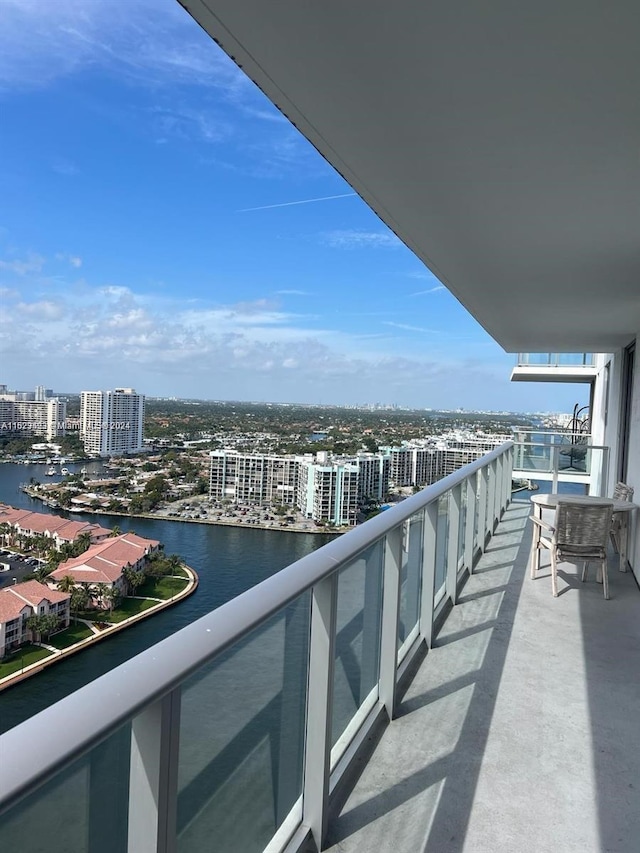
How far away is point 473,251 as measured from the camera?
14.0 feet

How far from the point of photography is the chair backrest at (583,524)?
5242 millimetres

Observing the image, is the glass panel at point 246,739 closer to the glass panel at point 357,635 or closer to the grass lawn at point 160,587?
the glass panel at point 357,635

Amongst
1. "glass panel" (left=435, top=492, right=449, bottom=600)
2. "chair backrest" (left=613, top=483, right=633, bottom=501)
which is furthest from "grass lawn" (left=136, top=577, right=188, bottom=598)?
"chair backrest" (left=613, top=483, right=633, bottom=501)

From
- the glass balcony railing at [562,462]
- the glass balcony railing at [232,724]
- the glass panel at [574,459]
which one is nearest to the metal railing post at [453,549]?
the glass balcony railing at [232,724]

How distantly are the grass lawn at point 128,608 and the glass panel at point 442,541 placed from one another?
3.28 m

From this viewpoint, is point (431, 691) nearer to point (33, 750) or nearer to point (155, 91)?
point (33, 750)

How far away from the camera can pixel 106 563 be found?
673 cm

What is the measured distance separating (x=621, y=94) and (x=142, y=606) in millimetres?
6162

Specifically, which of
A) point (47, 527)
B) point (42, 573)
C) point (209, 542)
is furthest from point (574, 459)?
point (42, 573)

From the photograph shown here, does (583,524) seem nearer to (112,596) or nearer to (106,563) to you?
(112,596)

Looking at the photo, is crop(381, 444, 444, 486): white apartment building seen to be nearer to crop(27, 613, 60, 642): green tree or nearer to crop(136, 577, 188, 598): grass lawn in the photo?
crop(136, 577, 188, 598): grass lawn

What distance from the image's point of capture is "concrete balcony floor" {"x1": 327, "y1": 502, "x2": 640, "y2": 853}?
7.01ft

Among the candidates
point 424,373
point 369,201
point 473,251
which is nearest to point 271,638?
point 369,201

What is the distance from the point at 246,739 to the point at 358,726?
3.92 feet
